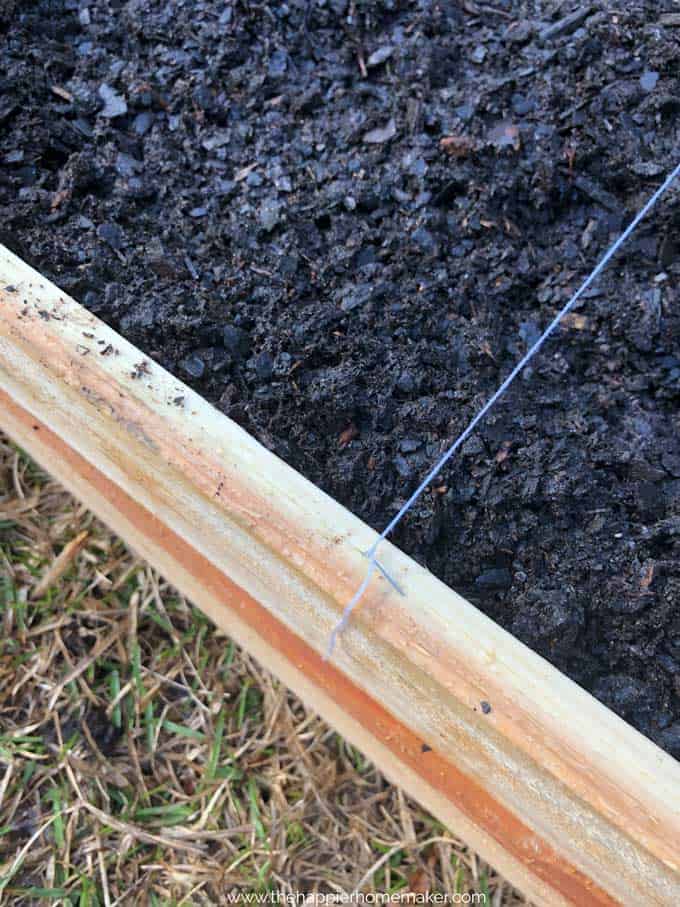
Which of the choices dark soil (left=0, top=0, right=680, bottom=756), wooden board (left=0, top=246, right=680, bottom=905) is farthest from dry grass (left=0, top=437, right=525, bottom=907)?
dark soil (left=0, top=0, right=680, bottom=756)

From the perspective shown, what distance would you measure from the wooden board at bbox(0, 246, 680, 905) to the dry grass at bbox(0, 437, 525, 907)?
11.2 inches

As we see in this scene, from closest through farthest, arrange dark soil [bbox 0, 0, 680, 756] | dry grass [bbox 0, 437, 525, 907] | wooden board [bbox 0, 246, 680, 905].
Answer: wooden board [bbox 0, 246, 680, 905]
dark soil [bbox 0, 0, 680, 756]
dry grass [bbox 0, 437, 525, 907]

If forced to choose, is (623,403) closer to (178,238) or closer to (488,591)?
(488,591)

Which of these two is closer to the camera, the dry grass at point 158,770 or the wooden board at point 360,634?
the wooden board at point 360,634

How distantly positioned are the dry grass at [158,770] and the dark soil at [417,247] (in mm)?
426

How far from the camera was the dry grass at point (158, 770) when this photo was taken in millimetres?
1275

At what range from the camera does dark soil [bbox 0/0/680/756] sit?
3.63 ft

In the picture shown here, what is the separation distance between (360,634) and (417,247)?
643 millimetres

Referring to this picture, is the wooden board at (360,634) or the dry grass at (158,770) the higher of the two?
the wooden board at (360,634)

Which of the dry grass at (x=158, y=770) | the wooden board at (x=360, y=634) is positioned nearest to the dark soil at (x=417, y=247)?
the wooden board at (x=360, y=634)

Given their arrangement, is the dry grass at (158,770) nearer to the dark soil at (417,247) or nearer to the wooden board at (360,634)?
the wooden board at (360,634)

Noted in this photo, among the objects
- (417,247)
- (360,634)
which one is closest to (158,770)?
(360,634)

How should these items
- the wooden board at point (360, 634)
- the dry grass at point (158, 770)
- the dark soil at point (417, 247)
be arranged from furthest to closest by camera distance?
the dry grass at point (158, 770)
the dark soil at point (417, 247)
the wooden board at point (360, 634)

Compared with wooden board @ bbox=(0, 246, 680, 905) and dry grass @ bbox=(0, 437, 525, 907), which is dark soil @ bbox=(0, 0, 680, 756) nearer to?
wooden board @ bbox=(0, 246, 680, 905)
